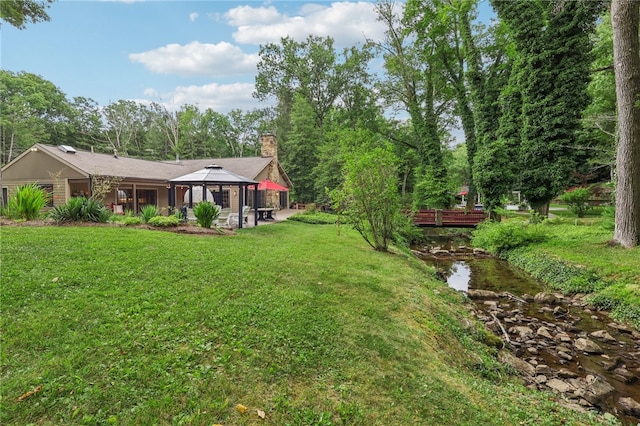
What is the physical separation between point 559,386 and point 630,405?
77cm

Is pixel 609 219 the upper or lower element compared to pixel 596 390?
upper

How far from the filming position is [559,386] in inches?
176

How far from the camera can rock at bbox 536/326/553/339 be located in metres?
6.29

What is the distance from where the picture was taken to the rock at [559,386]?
Result: 4.39 meters

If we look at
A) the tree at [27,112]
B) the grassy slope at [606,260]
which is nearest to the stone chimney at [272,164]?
the grassy slope at [606,260]

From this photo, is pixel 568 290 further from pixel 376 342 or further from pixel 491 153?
pixel 491 153

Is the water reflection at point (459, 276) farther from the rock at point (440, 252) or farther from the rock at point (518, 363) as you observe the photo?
the rock at point (518, 363)

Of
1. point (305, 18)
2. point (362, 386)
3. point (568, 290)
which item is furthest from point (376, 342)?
point (305, 18)

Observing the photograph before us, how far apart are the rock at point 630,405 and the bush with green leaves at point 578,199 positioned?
1665cm

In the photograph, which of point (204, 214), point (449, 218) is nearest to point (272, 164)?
point (449, 218)

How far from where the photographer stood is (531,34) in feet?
54.6

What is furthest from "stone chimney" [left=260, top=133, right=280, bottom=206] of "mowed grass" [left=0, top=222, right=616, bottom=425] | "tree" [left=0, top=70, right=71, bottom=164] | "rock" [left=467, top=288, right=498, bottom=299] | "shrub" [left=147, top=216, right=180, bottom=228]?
"tree" [left=0, top=70, right=71, bottom=164]

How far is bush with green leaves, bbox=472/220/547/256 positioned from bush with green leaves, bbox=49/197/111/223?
48.8 ft

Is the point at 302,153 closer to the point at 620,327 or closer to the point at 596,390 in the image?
the point at 620,327
